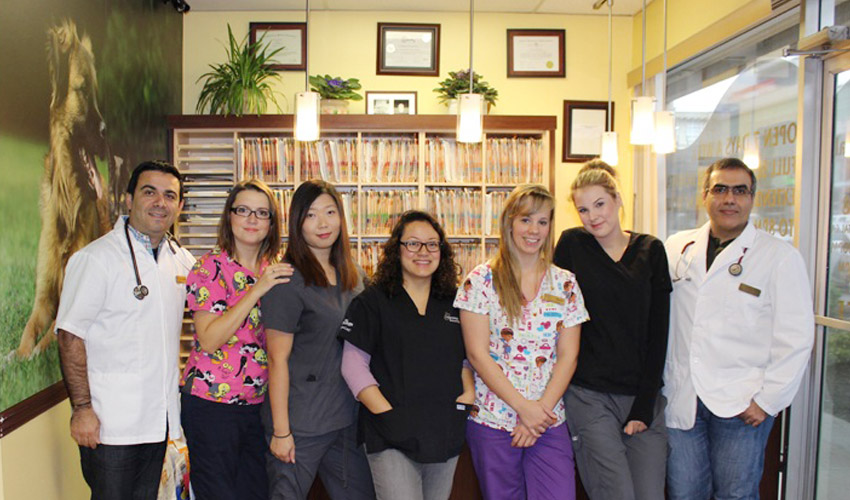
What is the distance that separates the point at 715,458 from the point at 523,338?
0.88 meters

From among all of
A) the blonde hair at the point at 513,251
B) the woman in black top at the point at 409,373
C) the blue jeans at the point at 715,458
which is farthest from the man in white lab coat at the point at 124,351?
the blue jeans at the point at 715,458

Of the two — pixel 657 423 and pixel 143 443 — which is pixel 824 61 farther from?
pixel 143 443

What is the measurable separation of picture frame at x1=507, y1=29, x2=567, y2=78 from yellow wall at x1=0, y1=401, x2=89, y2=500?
153 inches

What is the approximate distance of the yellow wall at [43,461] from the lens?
7.59 ft

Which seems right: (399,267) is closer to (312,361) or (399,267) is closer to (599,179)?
(312,361)

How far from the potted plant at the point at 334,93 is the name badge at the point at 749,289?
310 centimetres

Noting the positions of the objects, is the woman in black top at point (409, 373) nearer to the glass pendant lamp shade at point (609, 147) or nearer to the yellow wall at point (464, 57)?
the glass pendant lamp shade at point (609, 147)

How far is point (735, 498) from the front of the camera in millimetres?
2137

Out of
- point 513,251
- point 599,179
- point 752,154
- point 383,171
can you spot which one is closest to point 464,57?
point 383,171

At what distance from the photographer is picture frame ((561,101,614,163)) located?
489cm

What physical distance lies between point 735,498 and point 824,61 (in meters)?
2.06

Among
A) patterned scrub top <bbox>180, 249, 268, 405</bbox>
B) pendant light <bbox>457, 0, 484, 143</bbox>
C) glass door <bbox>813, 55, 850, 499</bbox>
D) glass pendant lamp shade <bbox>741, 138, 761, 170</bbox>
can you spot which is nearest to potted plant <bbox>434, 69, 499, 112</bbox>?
pendant light <bbox>457, 0, 484, 143</bbox>

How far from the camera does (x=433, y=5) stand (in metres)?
4.71

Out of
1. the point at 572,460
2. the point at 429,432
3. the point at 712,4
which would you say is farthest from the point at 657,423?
the point at 712,4
